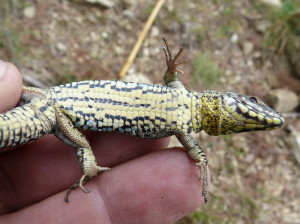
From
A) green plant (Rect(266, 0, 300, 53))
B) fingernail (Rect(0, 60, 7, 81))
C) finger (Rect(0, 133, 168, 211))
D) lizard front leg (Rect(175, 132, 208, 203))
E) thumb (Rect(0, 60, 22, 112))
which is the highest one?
green plant (Rect(266, 0, 300, 53))

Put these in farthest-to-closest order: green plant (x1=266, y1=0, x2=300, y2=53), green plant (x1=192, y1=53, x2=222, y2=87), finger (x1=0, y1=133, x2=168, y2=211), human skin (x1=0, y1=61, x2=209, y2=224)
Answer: green plant (x1=266, y1=0, x2=300, y2=53), green plant (x1=192, y1=53, x2=222, y2=87), finger (x1=0, y1=133, x2=168, y2=211), human skin (x1=0, y1=61, x2=209, y2=224)

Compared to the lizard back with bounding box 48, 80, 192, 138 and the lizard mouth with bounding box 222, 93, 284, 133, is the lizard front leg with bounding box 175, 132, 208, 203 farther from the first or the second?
the lizard mouth with bounding box 222, 93, 284, 133

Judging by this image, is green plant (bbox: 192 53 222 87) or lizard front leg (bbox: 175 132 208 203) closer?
lizard front leg (bbox: 175 132 208 203)

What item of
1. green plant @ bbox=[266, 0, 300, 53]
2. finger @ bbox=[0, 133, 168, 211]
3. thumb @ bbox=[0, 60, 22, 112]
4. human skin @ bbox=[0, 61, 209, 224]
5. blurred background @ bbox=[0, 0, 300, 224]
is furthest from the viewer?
green plant @ bbox=[266, 0, 300, 53]

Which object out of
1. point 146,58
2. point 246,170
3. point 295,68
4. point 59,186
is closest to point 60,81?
point 146,58

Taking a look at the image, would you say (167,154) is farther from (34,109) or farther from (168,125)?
(34,109)

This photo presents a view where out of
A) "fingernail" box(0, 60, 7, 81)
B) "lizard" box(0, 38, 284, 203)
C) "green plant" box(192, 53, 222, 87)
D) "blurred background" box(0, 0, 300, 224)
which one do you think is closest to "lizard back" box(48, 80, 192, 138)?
"lizard" box(0, 38, 284, 203)

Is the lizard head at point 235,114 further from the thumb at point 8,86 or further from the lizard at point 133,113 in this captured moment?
the thumb at point 8,86

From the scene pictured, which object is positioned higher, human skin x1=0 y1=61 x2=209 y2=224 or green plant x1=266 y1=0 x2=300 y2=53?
green plant x1=266 y1=0 x2=300 y2=53
